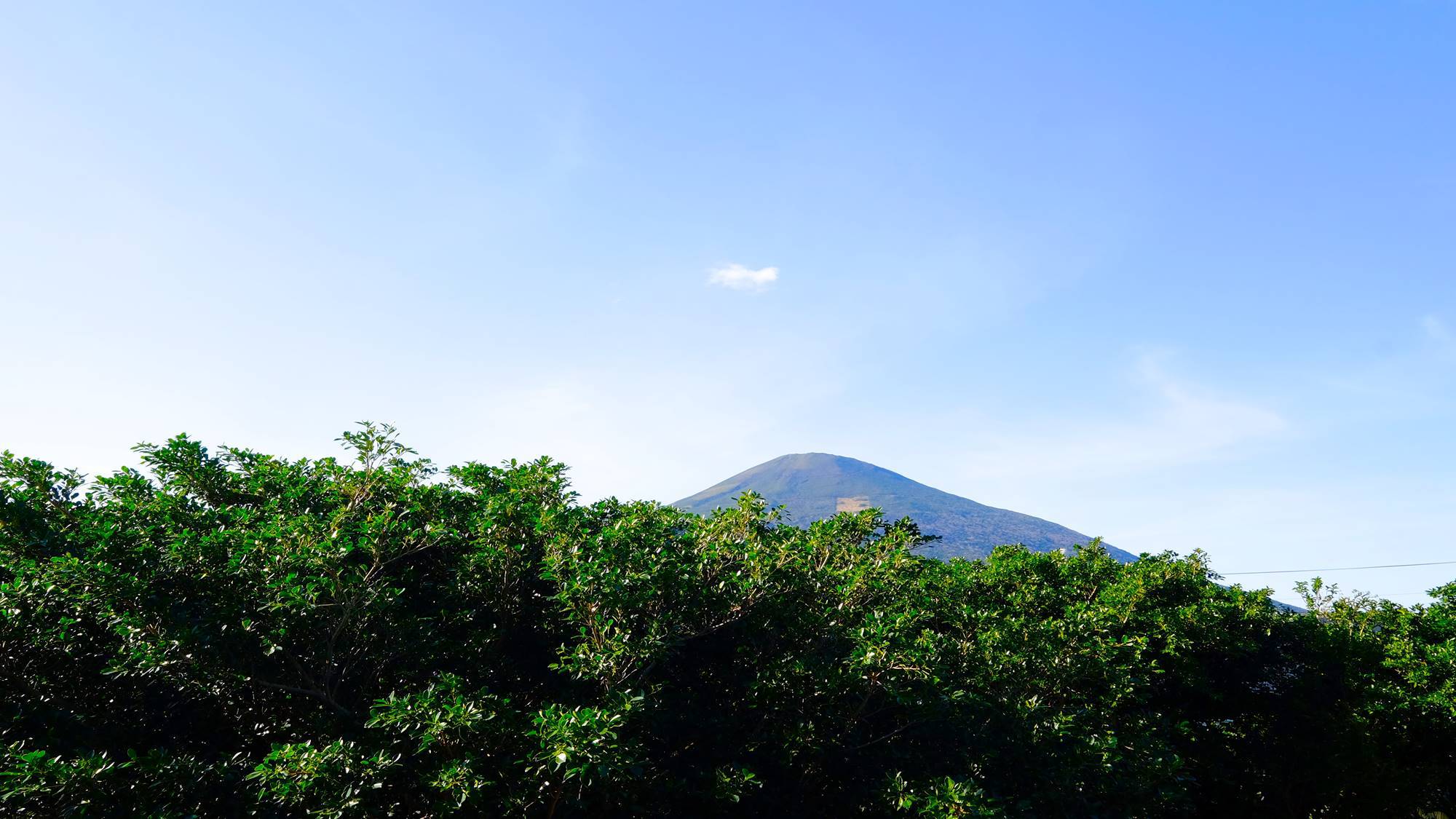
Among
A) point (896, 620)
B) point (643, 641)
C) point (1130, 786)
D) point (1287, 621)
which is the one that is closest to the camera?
point (643, 641)

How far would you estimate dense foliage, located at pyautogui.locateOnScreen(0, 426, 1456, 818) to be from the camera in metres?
7.70

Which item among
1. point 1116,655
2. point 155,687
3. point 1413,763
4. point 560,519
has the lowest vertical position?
point 1413,763

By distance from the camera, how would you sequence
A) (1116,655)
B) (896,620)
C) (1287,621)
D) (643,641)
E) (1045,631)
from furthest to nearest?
(1287,621)
(1116,655)
(1045,631)
(896,620)
(643,641)

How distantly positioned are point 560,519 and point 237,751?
4.35 meters

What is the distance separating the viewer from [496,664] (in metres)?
9.85

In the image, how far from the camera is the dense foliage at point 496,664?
7695 millimetres

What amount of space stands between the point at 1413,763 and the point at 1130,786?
18.9 metres

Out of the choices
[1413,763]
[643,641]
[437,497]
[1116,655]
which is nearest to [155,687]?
[437,497]

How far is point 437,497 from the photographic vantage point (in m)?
11.6

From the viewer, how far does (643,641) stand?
8.58 metres

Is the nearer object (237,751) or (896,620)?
(237,751)

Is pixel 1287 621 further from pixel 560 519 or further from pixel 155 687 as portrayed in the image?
pixel 155 687

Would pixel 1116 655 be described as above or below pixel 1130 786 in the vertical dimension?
above

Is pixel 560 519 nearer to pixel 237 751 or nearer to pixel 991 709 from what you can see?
pixel 237 751
